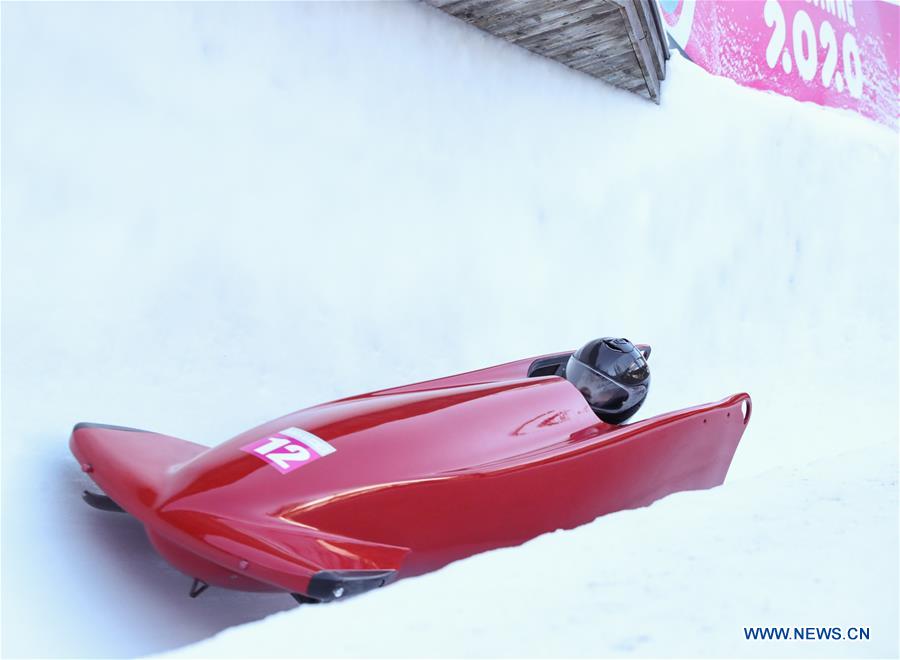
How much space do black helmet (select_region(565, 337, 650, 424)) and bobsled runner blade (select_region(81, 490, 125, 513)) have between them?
1.45 m

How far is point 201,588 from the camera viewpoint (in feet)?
6.28

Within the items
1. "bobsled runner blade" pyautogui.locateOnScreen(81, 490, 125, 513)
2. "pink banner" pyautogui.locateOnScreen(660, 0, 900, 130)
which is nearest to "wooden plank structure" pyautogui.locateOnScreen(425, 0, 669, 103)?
"pink banner" pyautogui.locateOnScreen(660, 0, 900, 130)

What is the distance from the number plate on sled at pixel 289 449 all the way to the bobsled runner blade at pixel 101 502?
36 cm

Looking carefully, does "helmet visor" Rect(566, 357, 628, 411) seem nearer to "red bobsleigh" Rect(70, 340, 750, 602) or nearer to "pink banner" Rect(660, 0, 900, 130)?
"red bobsleigh" Rect(70, 340, 750, 602)

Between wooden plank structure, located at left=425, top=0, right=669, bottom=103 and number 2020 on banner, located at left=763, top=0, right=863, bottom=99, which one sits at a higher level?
number 2020 on banner, located at left=763, top=0, right=863, bottom=99

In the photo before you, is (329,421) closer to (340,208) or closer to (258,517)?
(258,517)

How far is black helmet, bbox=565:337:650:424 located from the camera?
8.63 ft

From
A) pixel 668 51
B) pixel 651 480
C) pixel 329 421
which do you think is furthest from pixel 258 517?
pixel 668 51

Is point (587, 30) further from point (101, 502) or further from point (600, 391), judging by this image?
point (101, 502)

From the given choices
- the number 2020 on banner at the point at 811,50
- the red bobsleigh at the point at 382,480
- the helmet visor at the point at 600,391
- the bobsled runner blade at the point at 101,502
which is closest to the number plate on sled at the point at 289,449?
the red bobsleigh at the point at 382,480

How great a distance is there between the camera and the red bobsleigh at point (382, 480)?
1.67m

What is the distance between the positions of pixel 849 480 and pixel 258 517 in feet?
5.85

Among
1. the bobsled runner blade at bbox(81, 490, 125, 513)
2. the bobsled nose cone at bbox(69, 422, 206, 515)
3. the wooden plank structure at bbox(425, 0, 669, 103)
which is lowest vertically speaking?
the bobsled runner blade at bbox(81, 490, 125, 513)

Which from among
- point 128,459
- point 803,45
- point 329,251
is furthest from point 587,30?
point 803,45
